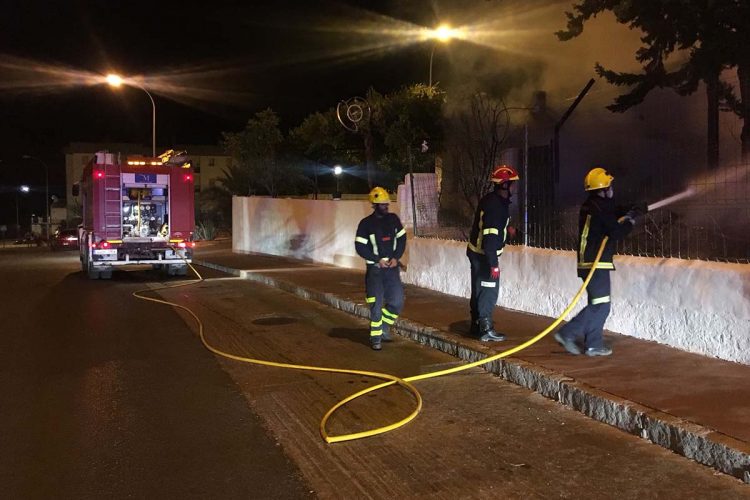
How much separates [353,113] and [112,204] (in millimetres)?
7838

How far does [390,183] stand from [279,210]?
3.84 m

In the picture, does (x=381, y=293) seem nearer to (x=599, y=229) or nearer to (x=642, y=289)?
(x=599, y=229)

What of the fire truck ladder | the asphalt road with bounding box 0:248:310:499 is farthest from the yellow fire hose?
the fire truck ladder

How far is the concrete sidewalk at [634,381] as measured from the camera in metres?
4.56

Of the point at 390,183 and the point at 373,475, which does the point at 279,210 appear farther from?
the point at 373,475

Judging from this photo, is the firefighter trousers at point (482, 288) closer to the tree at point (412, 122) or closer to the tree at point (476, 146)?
the tree at point (476, 146)

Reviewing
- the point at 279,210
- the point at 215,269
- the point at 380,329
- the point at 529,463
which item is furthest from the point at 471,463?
the point at 279,210

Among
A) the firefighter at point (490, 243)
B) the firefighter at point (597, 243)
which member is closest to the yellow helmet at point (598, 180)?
the firefighter at point (597, 243)

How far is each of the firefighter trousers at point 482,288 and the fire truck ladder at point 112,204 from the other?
11.6 metres

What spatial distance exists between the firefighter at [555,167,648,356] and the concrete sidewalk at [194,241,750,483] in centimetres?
26

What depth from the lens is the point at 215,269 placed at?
19797 mm

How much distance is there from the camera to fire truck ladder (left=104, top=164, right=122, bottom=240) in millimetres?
16578

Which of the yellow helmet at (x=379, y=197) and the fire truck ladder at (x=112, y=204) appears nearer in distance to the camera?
the yellow helmet at (x=379, y=197)

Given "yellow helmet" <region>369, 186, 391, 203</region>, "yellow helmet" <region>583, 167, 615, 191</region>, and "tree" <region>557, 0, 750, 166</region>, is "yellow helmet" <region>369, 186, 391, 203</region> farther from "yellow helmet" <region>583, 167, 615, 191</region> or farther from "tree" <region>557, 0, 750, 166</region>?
"tree" <region>557, 0, 750, 166</region>
